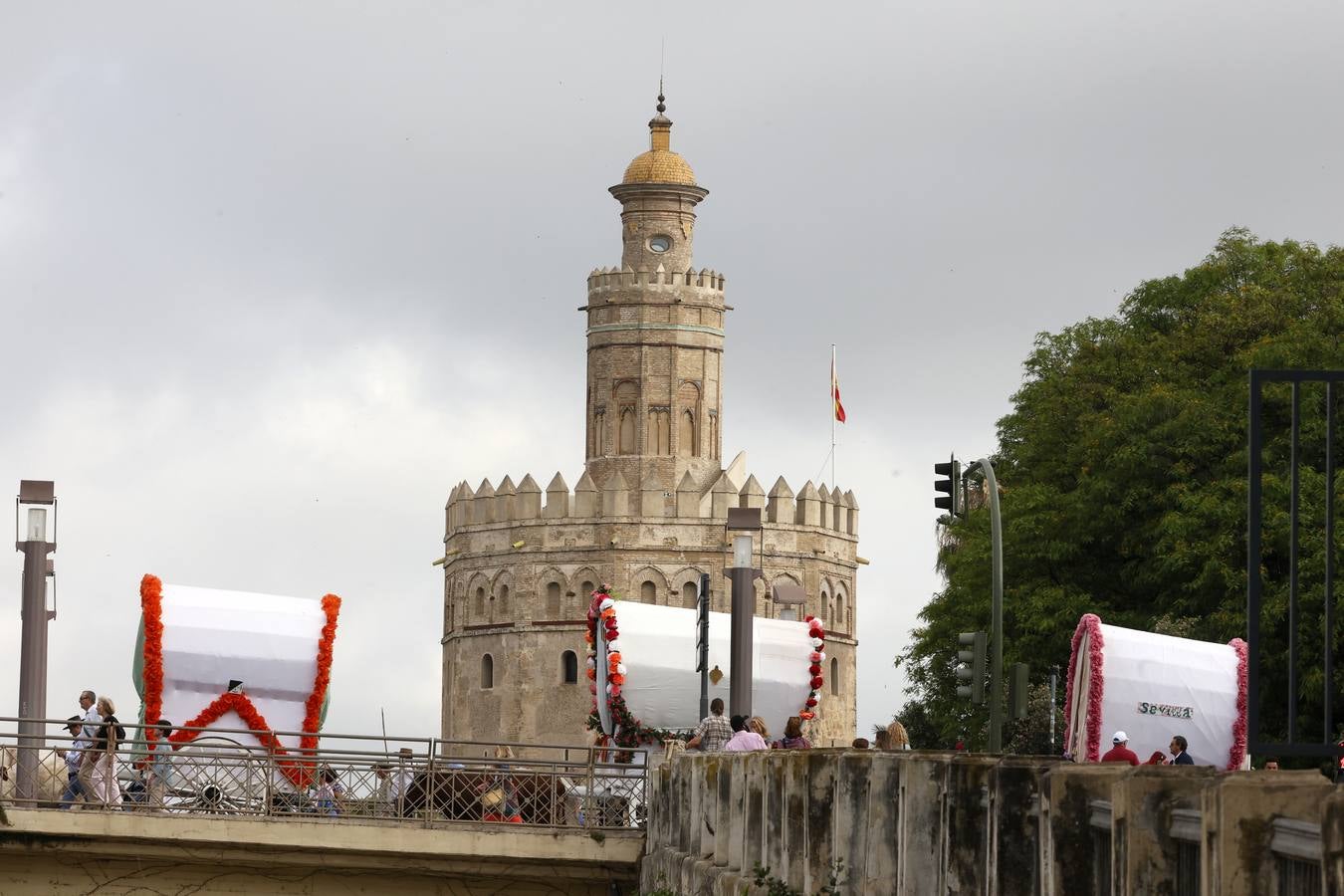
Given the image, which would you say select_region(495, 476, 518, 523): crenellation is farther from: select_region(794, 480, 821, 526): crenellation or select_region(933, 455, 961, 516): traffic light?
select_region(933, 455, 961, 516): traffic light

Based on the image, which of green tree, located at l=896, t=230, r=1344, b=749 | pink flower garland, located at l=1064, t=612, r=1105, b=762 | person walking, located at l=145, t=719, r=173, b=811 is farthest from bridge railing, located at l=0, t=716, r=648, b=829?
green tree, located at l=896, t=230, r=1344, b=749

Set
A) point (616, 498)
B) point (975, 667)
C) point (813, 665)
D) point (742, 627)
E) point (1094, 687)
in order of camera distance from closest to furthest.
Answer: point (1094, 687)
point (742, 627)
point (975, 667)
point (813, 665)
point (616, 498)

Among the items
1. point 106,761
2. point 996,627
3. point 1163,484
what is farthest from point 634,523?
point 106,761

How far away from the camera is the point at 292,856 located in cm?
2533

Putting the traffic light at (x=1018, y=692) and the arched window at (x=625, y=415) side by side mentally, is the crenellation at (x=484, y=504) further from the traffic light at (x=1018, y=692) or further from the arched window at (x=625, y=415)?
the traffic light at (x=1018, y=692)

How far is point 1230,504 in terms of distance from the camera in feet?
134

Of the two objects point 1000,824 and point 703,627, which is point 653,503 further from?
point 1000,824

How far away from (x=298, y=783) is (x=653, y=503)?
72.7m

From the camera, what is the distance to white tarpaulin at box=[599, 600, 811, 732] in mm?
31844

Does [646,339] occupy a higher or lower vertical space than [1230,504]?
higher

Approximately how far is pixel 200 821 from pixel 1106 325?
32.1m

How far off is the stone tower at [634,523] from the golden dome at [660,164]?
8 centimetres

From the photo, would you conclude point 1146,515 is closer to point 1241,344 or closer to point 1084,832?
point 1241,344

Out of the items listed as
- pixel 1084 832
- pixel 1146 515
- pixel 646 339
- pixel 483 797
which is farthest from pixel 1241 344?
pixel 646 339
